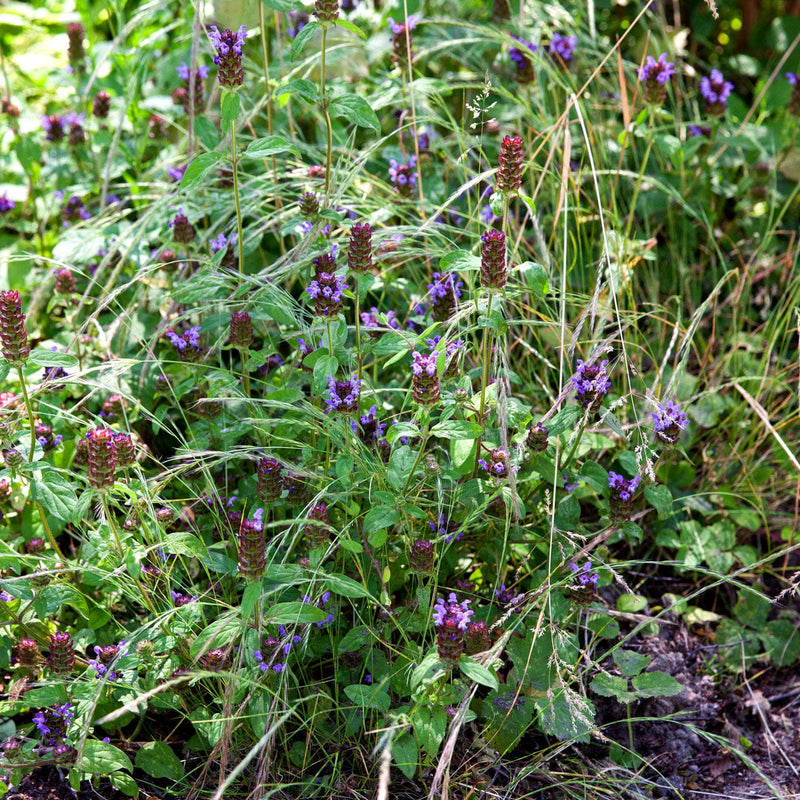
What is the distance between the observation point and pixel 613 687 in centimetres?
171

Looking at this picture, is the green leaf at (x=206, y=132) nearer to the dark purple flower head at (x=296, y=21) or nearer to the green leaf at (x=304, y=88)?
the green leaf at (x=304, y=88)

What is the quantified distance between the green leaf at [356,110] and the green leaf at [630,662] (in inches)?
45.1

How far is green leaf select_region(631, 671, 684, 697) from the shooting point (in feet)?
5.56

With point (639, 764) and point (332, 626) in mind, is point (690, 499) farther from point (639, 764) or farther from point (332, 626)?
point (332, 626)

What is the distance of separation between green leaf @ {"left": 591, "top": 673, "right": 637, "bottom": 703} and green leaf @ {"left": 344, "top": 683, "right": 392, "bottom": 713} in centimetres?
44

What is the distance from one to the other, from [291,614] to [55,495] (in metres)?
0.49

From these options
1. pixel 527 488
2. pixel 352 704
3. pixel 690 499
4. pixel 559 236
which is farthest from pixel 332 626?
pixel 559 236

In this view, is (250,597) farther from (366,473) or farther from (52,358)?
(52,358)

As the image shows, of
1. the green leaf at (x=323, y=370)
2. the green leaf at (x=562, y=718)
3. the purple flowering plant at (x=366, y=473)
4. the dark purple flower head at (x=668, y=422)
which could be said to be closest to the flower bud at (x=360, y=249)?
the purple flowering plant at (x=366, y=473)

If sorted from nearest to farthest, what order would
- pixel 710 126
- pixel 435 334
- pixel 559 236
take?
1. pixel 435 334
2. pixel 559 236
3. pixel 710 126

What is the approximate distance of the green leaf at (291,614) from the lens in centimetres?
143

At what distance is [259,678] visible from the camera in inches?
60.3

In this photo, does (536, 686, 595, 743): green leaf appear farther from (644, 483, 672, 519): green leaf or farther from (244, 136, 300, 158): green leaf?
(244, 136, 300, 158): green leaf

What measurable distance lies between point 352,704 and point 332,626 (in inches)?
6.4
